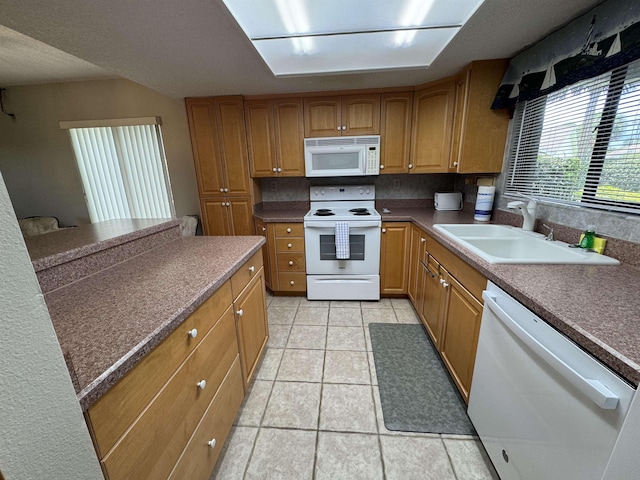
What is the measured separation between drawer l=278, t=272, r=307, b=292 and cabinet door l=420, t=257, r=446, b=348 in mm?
1170

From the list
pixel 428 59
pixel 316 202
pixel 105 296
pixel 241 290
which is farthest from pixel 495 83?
pixel 105 296

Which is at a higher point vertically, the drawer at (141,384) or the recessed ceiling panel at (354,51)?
the recessed ceiling panel at (354,51)

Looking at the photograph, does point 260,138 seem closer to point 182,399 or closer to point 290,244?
point 290,244

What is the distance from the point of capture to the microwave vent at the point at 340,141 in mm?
2561

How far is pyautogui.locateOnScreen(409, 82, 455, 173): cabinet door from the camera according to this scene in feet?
7.59

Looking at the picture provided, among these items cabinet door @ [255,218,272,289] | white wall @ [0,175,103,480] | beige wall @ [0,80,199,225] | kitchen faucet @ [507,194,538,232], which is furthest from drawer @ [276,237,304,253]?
white wall @ [0,175,103,480]

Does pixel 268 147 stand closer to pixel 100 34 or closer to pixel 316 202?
pixel 316 202

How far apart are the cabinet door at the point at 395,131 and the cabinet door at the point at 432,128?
0.06 m

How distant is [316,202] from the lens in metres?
3.02

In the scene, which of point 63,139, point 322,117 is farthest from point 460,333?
point 63,139

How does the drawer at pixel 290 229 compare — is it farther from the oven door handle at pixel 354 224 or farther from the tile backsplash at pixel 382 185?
the tile backsplash at pixel 382 185

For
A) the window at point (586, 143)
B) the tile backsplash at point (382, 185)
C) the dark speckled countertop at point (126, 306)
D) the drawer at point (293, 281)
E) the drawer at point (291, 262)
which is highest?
the window at point (586, 143)

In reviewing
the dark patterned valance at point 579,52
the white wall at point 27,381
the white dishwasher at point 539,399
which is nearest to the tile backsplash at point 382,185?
the dark patterned valance at point 579,52

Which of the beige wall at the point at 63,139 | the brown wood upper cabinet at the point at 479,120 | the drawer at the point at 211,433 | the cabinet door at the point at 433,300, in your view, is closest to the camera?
the drawer at the point at 211,433
